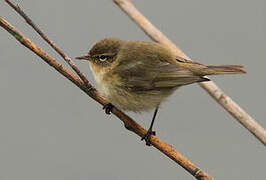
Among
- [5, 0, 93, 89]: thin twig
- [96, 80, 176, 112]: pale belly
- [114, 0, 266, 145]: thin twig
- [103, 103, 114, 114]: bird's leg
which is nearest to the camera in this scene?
[5, 0, 93, 89]: thin twig

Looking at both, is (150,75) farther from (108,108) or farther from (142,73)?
(108,108)

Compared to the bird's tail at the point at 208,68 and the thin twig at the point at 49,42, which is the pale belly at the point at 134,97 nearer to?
the bird's tail at the point at 208,68

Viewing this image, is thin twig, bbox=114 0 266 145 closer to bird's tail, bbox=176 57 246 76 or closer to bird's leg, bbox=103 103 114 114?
bird's tail, bbox=176 57 246 76

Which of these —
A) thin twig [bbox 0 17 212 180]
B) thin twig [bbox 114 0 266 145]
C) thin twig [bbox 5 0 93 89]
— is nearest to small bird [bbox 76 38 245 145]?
thin twig [bbox 114 0 266 145]

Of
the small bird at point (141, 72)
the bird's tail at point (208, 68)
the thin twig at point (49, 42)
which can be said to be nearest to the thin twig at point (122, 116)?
the thin twig at point (49, 42)

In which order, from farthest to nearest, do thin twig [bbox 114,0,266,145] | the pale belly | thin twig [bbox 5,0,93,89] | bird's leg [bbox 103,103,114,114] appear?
the pale belly → bird's leg [bbox 103,103,114,114] → thin twig [bbox 114,0,266,145] → thin twig [bbox 5,0,93,89]

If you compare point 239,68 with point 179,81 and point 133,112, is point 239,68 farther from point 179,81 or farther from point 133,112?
point 133,112

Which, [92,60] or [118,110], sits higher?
[92,60]

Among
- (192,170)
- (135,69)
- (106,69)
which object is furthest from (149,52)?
(192,170)
